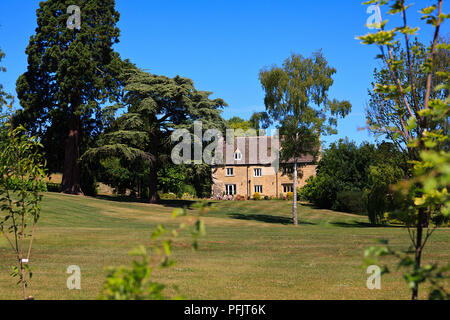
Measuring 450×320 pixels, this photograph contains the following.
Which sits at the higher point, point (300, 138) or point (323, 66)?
point (323, 66)

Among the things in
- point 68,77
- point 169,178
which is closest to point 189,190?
point 169,178

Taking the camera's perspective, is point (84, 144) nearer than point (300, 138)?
No

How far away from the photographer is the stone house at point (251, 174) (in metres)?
61.3

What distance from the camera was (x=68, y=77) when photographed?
37781 mm

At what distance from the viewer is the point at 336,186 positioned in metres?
44.9

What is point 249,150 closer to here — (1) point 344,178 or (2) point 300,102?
(1) point 344,178

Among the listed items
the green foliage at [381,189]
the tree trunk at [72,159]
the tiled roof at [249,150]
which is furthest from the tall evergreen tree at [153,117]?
the tiled roof at [249,150]

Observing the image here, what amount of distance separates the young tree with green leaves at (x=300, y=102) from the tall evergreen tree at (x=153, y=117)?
762 centimetres

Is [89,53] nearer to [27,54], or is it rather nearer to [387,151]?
[27,54]

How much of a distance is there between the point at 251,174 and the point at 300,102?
101 ft

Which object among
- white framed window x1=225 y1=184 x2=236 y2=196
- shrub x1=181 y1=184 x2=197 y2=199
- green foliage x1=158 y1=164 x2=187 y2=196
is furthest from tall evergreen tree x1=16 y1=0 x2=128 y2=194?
white framed window x1=225 y1=184 x2=236 y2=196
